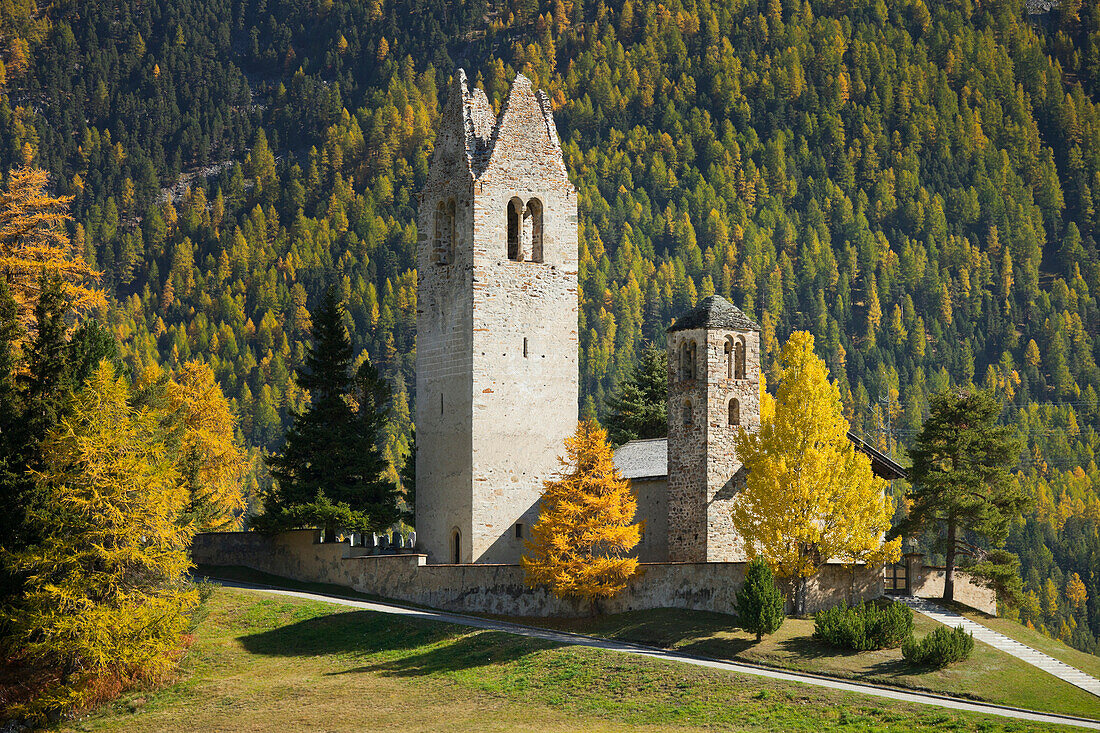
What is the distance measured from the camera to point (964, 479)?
163 feet

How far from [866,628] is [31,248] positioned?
108ft

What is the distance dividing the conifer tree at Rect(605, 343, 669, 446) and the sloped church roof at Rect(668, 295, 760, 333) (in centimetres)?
2228

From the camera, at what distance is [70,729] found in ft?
136

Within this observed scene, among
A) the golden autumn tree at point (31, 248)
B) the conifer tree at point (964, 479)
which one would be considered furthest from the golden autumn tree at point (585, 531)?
the golden autumn tree at point (31, 248)

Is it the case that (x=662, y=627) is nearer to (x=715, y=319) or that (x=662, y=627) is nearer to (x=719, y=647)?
(x=719, y=647)

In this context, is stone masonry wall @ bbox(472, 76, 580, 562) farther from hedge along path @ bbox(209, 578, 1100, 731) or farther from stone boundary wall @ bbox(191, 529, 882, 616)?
hedge along path @ bbox(209, 578, 1100, 731)

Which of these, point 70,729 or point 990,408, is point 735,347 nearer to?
point 990,408

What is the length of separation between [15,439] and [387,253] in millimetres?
149953

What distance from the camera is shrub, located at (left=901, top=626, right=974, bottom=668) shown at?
40.0 m

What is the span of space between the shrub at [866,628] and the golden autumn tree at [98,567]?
18946 mm

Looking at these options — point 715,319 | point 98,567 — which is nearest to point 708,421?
point 715,319

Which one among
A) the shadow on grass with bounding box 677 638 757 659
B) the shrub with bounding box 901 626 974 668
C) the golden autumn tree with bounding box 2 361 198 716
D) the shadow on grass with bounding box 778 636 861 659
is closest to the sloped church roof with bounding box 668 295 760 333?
the shadow on grass with bounding box 677 638 757 659

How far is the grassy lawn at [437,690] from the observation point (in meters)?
36.9

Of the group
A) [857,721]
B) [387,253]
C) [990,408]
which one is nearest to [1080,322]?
[387,253]
